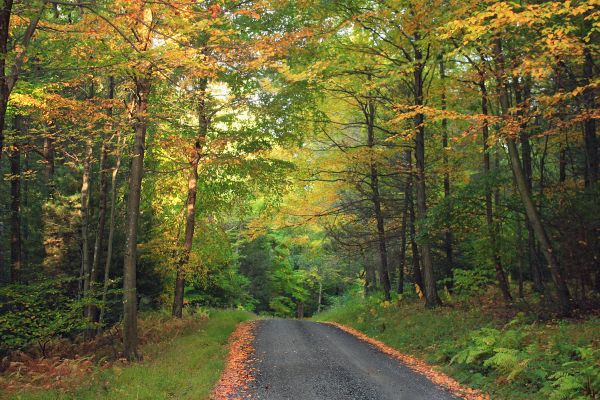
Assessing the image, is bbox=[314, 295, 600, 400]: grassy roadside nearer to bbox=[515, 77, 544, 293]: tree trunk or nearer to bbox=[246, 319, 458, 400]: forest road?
bbox=[246, 319, 458, 400]: forest road

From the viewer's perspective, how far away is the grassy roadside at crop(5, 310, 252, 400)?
712 centimetres

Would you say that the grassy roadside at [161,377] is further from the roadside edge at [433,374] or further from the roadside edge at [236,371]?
the roadside edge at [433,374]

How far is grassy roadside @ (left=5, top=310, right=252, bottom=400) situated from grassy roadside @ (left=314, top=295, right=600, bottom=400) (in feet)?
16.4

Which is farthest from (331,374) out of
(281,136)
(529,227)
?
(281,136)

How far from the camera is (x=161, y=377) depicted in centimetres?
825

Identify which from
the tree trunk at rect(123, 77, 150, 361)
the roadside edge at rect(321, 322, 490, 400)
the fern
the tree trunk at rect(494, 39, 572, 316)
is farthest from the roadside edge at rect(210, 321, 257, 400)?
the tree trunk at rect(494, 39, 572, 316)

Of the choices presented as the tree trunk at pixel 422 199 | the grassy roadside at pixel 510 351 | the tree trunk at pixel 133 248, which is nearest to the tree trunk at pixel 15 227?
the tree trunk at pixel 133 248

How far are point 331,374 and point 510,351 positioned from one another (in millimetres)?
3398

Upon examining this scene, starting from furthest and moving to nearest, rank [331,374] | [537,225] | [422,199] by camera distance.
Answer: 1. [422,199]
2. [537,225]
3. [331,374]

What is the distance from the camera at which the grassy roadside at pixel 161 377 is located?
23.4 feet

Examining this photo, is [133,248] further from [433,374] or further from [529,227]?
[529,227]

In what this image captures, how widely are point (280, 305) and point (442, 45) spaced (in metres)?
32.9

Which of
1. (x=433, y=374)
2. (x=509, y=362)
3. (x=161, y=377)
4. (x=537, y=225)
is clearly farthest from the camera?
(x=537, y=225)

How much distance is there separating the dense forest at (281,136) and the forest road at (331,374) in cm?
374
